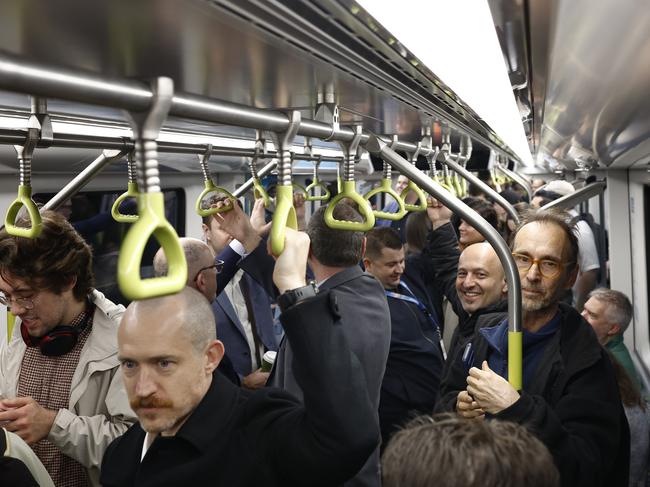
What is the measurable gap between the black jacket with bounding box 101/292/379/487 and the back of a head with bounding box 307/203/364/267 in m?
0.87

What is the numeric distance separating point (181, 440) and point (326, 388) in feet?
1.35

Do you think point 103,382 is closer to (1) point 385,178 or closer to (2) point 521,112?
(1) point 385,178

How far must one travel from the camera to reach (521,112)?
289 centimetres

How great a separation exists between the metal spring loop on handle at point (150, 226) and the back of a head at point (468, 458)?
0.49 metres

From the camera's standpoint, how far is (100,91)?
Answer: 1.05 meters

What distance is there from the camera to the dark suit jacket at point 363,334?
8.14 feet

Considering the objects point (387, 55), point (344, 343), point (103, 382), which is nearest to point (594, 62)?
point (387, 55)

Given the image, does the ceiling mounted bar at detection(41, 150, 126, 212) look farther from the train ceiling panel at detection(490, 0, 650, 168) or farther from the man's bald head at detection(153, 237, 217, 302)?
the train ceiling panel at detection(490, 0, 650, 168)

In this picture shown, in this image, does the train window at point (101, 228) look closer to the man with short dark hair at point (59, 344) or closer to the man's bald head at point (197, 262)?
the man's bald head at point (197, 262)

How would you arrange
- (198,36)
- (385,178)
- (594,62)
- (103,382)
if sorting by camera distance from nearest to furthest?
(198,36)
(594,62)
(103,382)
(385,178)

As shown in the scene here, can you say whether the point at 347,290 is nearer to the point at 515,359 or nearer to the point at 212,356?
the point at 515,359

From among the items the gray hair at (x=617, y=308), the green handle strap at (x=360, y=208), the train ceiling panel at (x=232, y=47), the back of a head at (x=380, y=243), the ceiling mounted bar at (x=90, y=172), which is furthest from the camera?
the gray hair at (x=617, y=308)

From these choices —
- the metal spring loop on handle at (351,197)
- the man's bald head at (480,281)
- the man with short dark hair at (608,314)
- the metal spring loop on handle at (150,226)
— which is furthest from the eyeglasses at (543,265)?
the man with short dark hair at (608,314)

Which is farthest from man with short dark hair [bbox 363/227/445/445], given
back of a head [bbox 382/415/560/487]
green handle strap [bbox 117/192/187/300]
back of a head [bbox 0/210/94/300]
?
green handle strap [bbox 117/192/187/300]
